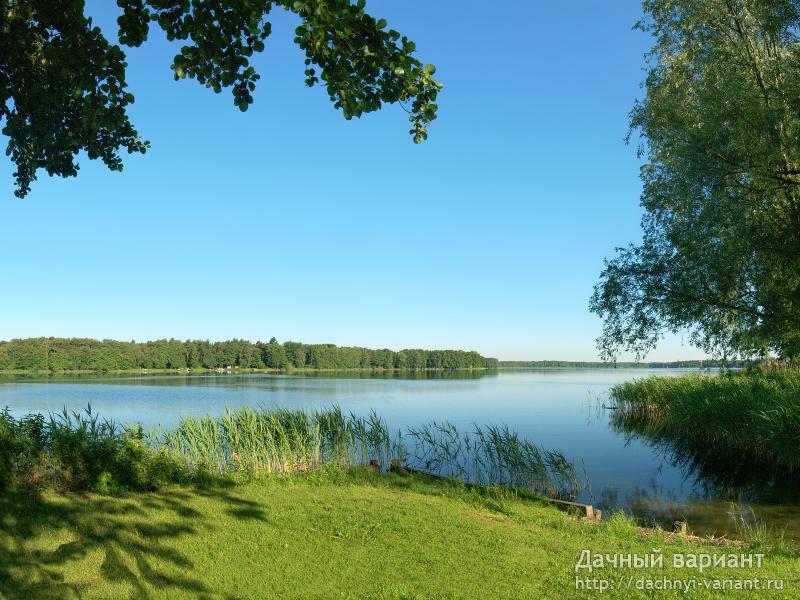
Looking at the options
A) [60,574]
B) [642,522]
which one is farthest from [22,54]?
[642,522]

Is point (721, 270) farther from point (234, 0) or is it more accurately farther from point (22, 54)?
point (22, 54)

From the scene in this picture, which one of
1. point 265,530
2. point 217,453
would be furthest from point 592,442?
point 265,530

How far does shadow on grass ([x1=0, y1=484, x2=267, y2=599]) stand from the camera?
22.2ft

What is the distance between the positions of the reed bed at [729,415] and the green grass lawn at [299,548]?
11362 mm

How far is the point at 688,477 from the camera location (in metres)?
19.0

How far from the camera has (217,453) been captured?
47.0 ft

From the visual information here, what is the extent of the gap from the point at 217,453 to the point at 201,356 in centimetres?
15213

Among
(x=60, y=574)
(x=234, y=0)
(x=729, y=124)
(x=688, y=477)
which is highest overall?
(x=729, y=124)

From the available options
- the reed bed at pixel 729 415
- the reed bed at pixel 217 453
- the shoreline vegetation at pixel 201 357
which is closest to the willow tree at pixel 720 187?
the reed bed at pixel 729 415

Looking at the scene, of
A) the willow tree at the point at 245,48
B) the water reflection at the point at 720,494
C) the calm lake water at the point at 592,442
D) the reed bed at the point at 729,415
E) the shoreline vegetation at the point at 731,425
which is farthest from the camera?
the reed bed at the point at 729,415

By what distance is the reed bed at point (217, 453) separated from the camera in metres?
10.8

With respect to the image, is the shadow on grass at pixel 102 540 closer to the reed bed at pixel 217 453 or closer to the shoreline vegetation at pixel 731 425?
the reed bed at pixel 217 453

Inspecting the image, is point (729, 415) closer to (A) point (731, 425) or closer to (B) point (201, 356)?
(A) point (731, 425)

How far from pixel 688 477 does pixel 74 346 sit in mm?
144666
